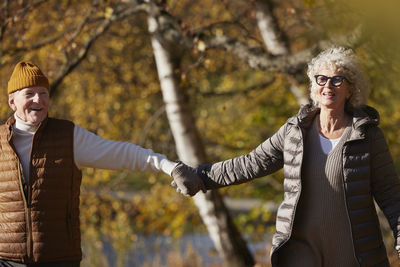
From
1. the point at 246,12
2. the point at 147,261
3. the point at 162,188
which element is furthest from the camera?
the point at 162,188

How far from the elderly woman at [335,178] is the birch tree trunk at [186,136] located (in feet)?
12.1

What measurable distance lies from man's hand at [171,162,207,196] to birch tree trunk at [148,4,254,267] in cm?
333

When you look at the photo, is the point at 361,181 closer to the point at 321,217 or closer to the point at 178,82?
the point at 321,217

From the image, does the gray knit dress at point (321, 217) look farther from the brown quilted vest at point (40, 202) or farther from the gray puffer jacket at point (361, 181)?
the brown quilted vest at point (40, 202)

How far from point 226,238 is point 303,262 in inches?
160

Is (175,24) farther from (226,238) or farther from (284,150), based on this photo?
(284,150)

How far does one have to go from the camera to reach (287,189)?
11.4 feet

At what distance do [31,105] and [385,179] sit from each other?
1.96 meters

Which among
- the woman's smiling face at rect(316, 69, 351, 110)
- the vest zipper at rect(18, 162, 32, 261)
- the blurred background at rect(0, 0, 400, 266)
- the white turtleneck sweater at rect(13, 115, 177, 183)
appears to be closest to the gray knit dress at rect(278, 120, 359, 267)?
the woman's smiling face at rect(316, 69, 351, 110)

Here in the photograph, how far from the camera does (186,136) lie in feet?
23.8

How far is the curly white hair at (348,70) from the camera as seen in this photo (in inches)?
137

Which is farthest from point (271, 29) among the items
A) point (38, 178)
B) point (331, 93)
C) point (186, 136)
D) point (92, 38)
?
point (38, 178)

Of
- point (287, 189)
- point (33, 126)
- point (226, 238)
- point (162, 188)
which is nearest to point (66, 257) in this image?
point (33, 126)

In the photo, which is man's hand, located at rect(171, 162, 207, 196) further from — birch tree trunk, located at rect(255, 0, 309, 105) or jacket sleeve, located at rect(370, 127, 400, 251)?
→ birch tree trunk, located at rect(255, 0, 309, 105)
